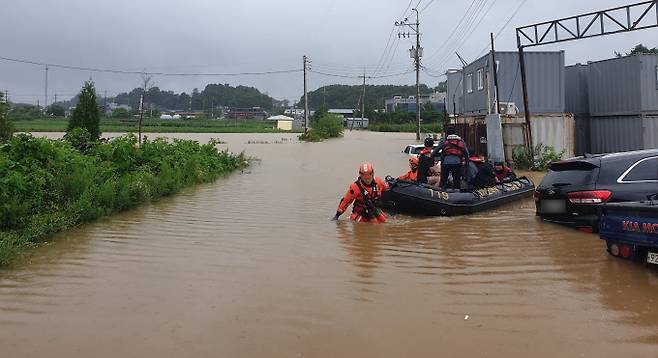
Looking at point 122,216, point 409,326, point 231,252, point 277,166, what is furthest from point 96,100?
point 409,326

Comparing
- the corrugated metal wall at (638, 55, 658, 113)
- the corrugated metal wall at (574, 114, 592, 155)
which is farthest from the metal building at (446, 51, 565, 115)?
the corrugated metal wall at (638, 55, 658, 113)

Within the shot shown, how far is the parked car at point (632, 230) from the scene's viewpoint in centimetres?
613

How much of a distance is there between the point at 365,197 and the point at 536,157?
1238cm

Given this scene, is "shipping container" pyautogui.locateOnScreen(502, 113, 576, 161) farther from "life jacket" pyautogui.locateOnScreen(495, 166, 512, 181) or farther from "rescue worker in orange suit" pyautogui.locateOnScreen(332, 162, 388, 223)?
"rescue worker in orange suit" pyautogui.locateOnScreen(332, 162, 388, 223)

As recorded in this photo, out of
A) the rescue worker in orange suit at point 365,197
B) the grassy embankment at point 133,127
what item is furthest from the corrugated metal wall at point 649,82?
the grassy embankment at point 133,127

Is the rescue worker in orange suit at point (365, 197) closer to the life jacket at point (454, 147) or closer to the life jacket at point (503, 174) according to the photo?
the life jacket at point (454, 147)

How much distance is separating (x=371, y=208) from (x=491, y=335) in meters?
5.96

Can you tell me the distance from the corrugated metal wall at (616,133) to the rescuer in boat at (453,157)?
43.5 feet

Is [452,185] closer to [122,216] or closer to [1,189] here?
[122,216]

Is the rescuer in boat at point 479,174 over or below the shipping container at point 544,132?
below

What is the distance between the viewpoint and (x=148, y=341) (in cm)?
471

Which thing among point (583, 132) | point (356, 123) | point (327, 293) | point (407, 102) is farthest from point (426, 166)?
point (407, 102)

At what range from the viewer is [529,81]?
80.2 ft

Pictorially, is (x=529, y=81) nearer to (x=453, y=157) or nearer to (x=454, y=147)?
(x=453, y=157)
